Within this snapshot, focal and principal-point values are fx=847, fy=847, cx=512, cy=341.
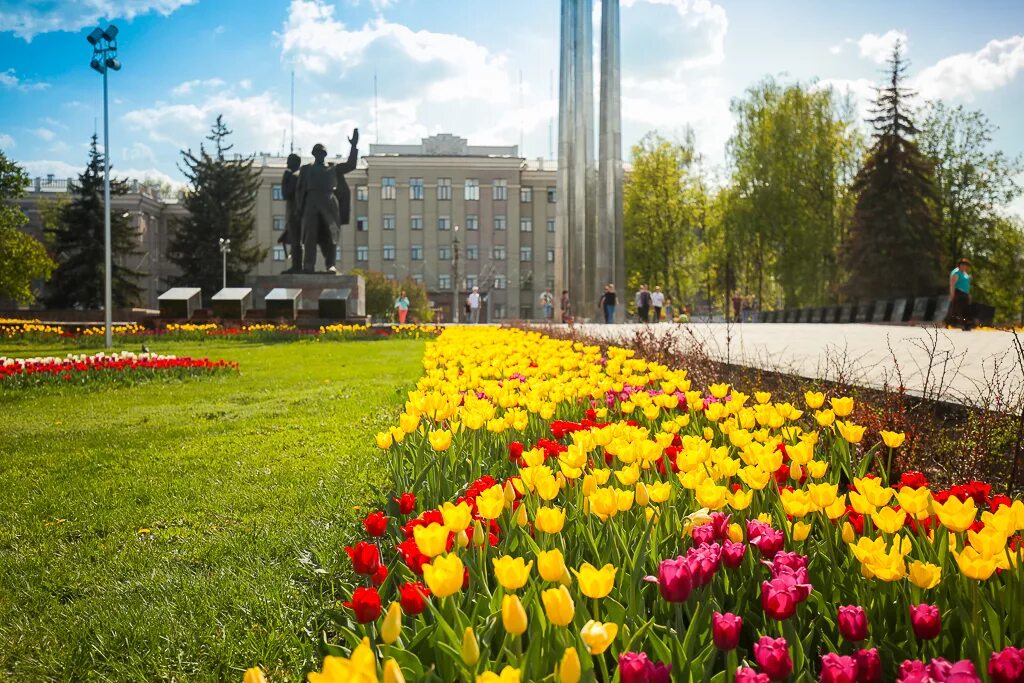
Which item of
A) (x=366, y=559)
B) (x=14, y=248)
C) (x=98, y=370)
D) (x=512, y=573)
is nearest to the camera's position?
(x=512, y=573)

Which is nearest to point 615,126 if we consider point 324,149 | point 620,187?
point 620,187

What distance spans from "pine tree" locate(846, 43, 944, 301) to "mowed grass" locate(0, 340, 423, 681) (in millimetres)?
33989

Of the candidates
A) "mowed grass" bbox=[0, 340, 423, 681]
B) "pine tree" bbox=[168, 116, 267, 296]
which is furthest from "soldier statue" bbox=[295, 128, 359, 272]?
"pine tree" bbox=[168, 116, 267, 296]

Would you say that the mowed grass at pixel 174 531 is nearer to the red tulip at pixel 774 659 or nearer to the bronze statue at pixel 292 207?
the red tulip at pixel 774 659

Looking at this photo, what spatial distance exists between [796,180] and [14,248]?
37.1 m

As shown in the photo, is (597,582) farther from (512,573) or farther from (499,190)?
(499,190)

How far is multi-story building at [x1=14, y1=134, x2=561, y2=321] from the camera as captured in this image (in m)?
75.4

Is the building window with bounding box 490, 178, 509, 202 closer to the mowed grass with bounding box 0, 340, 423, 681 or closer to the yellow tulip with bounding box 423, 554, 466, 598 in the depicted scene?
the mowed grass with bounding box 0, 340, 423, 681

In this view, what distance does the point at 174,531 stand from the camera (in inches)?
165

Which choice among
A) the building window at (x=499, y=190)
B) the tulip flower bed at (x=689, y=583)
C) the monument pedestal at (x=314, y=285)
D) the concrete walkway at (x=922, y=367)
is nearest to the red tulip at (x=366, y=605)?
the tulip flower bed at (x=689, y=583)

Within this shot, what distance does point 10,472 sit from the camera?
5551mm

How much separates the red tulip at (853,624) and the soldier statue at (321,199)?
25.4m

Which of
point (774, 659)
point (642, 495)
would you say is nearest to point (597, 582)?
point (774, 659)

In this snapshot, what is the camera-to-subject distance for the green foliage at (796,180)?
4388 centimetres
